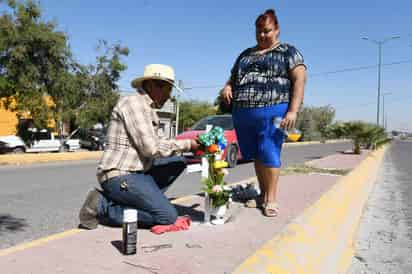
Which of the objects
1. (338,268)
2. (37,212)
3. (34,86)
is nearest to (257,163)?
(338,268)

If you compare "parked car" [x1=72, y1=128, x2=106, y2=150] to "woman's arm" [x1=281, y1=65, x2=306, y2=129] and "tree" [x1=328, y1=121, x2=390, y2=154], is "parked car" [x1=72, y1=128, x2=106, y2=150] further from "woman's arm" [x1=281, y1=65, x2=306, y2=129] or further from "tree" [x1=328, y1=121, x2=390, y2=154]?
"woman's arm" [x1=281, y1=65, x2=306, y2=129]

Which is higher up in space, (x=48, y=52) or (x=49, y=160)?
(x=48, y=52)

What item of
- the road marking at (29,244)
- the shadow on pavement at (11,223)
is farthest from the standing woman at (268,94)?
the shadow on pavement at (11,223)

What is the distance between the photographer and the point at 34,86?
51.7 feet

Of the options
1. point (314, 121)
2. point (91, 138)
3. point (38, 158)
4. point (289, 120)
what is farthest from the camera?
point (314, 121)

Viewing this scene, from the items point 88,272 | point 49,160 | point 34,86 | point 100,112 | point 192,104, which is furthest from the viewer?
point 192,104

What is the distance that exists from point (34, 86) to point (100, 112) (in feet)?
11.8

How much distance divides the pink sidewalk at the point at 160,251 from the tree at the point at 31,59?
14.3 meters

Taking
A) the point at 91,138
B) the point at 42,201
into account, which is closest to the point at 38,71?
the point at 91,138

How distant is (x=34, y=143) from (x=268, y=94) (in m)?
18.0

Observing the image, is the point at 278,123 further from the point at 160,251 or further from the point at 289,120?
the point at 160,251

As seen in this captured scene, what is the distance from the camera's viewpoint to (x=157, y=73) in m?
2.93

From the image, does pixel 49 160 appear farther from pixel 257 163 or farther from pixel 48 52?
pixel 257 163

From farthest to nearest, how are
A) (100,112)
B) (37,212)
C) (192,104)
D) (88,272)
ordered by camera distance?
(192,104)
(100,112)
(37,212)
(88,272)
